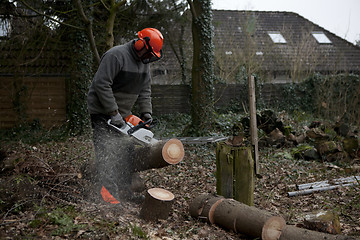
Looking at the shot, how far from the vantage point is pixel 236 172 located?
4.13 metres

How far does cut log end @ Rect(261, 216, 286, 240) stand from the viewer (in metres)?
3.44

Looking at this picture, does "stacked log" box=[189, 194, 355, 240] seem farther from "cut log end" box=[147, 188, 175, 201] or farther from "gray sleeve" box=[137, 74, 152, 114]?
"gray sleeve" box=[137, 74, 152, 114]

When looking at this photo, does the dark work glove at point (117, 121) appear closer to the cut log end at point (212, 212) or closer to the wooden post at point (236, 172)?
the wooden post at point (236, 172)

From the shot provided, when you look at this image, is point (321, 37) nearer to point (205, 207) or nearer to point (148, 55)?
point (148, 55)

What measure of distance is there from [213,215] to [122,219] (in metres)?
1.02

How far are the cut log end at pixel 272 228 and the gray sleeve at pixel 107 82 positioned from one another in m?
2.18

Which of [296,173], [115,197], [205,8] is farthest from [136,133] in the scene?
[205,8]

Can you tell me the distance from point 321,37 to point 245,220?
73.6 ft

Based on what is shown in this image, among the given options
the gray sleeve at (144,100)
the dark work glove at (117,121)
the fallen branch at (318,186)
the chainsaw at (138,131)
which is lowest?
the fallen branch at (318,186)

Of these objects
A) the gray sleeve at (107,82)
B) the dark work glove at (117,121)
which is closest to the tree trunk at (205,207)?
the dark work glove at (117,121)

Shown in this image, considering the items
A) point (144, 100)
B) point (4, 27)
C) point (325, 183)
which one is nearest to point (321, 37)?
point (4, 27)

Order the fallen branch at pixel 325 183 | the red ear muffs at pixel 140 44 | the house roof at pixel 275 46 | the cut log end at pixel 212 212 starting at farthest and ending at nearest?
the house roof at pixel 275 46 → the fallen branch at pixel 325 183 → the red ear muffs at pixel 140 44 → the cut log end at pixel 212 212

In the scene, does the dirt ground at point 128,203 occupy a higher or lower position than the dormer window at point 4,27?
lower

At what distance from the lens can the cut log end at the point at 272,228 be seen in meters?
3.44
